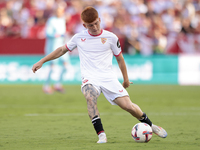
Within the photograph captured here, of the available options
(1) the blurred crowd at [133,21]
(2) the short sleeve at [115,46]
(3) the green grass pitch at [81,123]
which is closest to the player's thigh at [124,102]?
(3) the green grass pitch at [81,123]

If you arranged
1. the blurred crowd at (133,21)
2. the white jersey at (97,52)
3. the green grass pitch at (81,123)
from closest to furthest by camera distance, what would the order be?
1. the green grass pitch at (81,123)
2. the white jersey at (97,52)
3. the blurred crowd at (133,21)

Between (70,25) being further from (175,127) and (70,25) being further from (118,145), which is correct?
(118,145)

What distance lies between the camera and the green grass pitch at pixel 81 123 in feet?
17.9

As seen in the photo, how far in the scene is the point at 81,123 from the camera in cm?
784

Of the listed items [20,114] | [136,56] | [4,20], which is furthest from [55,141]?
[4,20]

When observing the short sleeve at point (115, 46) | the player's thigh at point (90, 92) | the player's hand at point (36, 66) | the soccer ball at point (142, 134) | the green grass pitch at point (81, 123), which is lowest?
the green grass pitch at point (81, 123)

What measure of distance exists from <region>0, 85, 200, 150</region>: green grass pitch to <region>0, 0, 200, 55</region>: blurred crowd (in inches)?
237

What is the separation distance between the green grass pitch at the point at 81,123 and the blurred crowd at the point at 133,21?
→ 6.02m

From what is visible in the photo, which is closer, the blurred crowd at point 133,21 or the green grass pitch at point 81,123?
the green grass pitch at point 81,123

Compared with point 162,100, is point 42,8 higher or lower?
higher

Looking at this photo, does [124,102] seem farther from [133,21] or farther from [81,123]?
[133,21]

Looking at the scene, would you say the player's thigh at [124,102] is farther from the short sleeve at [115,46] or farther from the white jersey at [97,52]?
the short sleeve at [115,46]

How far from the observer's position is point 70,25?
2064 centimetres

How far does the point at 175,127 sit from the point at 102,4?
626 inches
